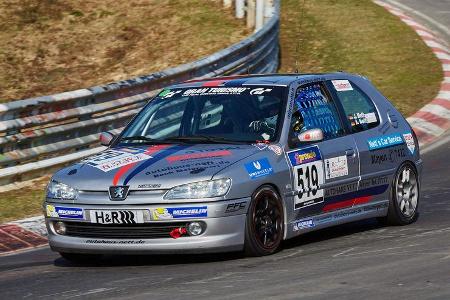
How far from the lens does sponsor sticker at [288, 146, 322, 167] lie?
869 centimetres

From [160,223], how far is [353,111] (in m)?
2.53

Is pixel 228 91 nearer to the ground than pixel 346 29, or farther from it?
farther from it

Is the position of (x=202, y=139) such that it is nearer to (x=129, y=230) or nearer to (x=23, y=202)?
(x=129, y=230)

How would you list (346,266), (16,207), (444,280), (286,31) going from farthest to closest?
(286,31) → (16,207) → (346,266) → (444,280)

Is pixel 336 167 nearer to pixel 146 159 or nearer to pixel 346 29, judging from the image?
pixel 146 159

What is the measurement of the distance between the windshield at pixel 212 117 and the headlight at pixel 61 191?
0.93 meters

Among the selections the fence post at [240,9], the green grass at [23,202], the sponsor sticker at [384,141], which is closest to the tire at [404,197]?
the sponsor sticker at [384,141]

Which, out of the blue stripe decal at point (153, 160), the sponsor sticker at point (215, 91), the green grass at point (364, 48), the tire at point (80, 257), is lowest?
the green grass at point (364, 48)

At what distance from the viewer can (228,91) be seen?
920 cm

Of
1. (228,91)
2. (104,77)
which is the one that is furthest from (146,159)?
(104,77)

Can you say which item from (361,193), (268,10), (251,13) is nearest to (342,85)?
(361,193)

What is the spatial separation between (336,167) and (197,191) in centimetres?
162

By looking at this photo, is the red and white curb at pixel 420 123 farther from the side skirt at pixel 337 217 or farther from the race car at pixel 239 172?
the side skirt at pixel 337 217

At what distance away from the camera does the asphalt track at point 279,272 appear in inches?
267
